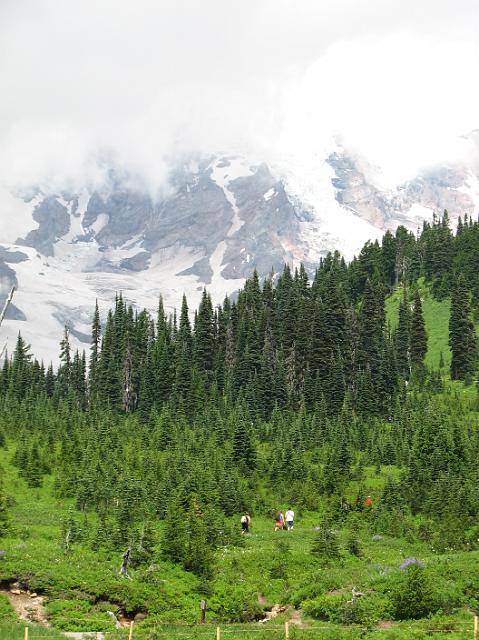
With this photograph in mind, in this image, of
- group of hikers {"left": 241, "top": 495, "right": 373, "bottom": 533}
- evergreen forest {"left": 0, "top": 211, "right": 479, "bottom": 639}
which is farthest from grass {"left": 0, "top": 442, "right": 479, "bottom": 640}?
group of hikers {"left": 241, "top": 495, "right": 373, "bottom": 533}

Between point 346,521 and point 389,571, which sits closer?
point 389,571

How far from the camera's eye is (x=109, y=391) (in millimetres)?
124625

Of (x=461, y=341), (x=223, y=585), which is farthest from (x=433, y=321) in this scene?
(x=223, y=585)

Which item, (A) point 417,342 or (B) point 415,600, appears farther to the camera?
(A) point 417,342

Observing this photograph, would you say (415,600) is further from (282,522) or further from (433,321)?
(433,321)

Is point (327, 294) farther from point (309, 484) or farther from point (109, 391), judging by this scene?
point (309, 484)

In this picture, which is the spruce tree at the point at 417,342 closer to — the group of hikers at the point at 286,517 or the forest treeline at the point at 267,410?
the forest treeline at the point at 267,410

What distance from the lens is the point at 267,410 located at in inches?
4146

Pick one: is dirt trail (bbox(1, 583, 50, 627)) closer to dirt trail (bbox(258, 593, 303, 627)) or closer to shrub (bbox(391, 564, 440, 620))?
dirt trail (bbox(258, 593, 303, 627))

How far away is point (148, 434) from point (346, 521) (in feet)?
103

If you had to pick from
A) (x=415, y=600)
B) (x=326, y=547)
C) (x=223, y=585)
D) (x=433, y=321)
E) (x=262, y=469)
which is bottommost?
(x=223, y=585)

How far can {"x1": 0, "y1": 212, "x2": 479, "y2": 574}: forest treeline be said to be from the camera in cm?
5447

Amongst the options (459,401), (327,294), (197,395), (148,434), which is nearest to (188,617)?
(148,434)

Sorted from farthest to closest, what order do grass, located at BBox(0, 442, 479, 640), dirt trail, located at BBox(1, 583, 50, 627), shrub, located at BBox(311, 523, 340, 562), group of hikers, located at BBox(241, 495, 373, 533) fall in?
1. group of hikers, located at BBox(241, 495, 373, 533)
2. shrub, located at BBox(311, 523, 340, 562)
3. dirt trail, located at BBox(1, 583, 50, 627)
4. grass, located at BBox(0, 442, 479, 640)
